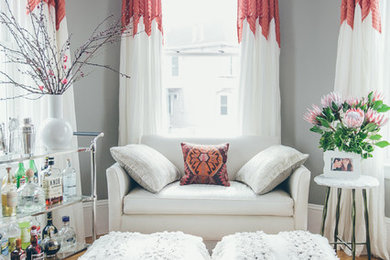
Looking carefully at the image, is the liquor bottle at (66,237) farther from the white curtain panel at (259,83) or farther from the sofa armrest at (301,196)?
the white curtain panel at (259,83)

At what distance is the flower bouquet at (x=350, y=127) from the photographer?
92.3 inches

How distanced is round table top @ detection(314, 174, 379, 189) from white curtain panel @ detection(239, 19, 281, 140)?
1.02 m

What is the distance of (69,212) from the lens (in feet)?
9.71

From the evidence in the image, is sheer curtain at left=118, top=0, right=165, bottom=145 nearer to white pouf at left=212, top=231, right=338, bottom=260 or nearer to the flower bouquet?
the flower bouquet

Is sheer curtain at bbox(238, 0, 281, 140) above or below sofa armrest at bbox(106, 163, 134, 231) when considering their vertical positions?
above

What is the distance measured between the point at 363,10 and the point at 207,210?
199 centimetres

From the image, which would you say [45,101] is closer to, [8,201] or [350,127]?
[8,201]

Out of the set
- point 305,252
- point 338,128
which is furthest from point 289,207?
point 305,252

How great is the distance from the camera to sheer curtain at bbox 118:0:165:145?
3369 mm

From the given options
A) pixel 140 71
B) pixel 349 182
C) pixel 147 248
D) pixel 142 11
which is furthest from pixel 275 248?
pixel 142 11

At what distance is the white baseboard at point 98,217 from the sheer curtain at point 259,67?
157 cm

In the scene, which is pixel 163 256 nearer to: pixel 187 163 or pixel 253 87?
pixel 187 163

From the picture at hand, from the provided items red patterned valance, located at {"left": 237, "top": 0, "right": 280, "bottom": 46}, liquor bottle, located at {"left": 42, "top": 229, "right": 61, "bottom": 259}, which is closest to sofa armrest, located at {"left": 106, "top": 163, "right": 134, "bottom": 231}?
liquor bottle, located at {"left": 42, "top": 229, "right": 61, "bottom": 259}

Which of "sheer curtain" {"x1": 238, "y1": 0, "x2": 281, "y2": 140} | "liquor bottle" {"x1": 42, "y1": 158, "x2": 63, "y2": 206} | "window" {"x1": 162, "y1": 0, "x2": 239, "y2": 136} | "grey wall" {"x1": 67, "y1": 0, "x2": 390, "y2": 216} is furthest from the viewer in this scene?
"window" {"x1": 162, "y1": 0, "x2": 239, "y2": 136}
